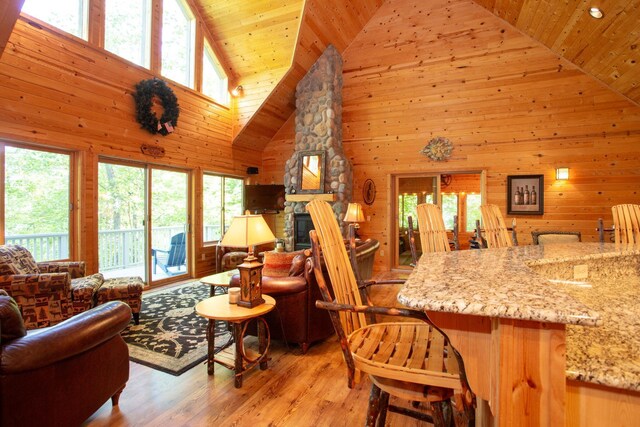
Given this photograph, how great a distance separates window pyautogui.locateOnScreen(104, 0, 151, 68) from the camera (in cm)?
471

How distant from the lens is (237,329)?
2477mm

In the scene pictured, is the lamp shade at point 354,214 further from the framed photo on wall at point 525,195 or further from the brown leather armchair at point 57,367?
the brown leather armchair at point 57,367

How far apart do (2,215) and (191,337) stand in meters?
2.68

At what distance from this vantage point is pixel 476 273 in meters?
0.97

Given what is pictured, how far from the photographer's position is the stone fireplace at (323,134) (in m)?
6.54

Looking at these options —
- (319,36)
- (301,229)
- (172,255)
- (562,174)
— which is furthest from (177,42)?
(562,174)

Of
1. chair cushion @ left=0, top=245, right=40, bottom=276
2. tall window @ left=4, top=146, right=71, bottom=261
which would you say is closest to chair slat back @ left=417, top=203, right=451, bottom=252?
chair cushion @ left=0, top=245, right=40, bottom=276

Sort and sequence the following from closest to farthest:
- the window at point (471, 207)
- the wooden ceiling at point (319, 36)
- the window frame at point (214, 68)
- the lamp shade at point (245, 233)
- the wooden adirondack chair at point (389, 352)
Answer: the wooden adirondack chair at point (389, 352)
the lamp shade at point (245, 233)
the wooden ceiling at point (319, 36)
the window frame at point (214, 68)
the window at point (471, 207)

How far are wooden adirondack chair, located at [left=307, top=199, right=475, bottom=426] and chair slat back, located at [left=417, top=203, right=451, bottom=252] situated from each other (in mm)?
664

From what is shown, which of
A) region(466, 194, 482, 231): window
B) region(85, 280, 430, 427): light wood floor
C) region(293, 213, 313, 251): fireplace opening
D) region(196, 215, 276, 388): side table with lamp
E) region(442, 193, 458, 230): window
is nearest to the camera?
region(85, 280, 430, 427): light wood floor

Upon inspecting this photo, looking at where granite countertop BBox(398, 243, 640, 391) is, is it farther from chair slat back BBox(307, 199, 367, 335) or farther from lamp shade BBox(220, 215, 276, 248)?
lamp shade BBox(220, 215, 276, 248)

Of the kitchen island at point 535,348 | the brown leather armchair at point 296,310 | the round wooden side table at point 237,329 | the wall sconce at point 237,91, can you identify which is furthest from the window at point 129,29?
the kitchen island at point 535,348

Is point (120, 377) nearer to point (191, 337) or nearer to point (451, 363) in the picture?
point (191, 337)

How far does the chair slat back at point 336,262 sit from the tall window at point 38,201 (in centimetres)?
425
